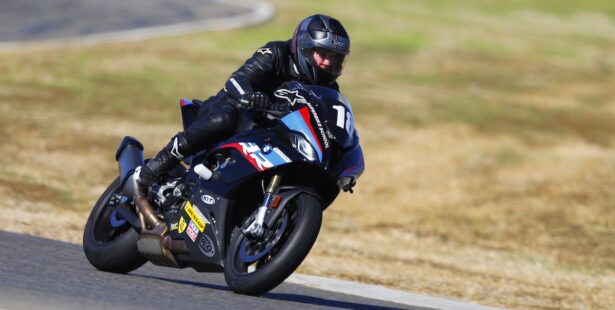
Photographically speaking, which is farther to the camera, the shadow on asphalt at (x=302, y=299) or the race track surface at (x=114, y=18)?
the race track surface at (x=114, y=18)

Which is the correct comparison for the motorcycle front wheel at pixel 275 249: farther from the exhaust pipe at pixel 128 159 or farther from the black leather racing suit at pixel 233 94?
the exhaust pipe at pixel 128 159

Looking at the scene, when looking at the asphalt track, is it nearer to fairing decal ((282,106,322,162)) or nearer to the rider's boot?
the rider's boot

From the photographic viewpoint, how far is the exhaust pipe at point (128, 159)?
8.20 metres

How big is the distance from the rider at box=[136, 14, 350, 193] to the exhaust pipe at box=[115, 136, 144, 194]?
55 centimetres

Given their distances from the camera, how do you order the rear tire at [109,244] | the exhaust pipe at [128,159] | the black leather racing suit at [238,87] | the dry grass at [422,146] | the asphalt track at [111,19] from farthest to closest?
the asphalt track at [111,19], the dry grass at [422,146], the exhaust pipe at [128,159], the rear tire at [109,244], the black leather racing suit at [238,87]

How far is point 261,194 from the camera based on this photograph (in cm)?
722

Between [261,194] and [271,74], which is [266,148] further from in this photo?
[271,74]

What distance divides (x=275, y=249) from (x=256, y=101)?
99 centimetres

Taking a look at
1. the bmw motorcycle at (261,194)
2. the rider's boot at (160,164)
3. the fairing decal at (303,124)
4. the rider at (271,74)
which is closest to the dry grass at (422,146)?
the rider's boot at (160,164)

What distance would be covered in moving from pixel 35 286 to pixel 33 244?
2.43 meters

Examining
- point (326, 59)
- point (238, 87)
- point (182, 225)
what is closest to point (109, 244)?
point (182, 225)

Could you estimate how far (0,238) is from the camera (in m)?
8.58

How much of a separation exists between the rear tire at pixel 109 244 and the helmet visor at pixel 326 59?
1823mm

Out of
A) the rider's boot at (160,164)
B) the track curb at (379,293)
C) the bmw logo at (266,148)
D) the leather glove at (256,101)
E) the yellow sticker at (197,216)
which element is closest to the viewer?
the bmw logo at (266,148)
